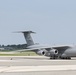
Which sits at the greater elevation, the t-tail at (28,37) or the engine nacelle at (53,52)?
the t-tail at (28,37)

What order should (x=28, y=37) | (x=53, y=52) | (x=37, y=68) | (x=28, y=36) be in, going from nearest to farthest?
1. (x=37, y=68)
2. (x=53, y=52)
3. (x=28, y=37)
4. (x=28, y=36)

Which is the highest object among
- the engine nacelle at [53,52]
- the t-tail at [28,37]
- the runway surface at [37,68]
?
the t-tail at [28,37]

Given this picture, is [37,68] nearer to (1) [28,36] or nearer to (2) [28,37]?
(2) [28,37]

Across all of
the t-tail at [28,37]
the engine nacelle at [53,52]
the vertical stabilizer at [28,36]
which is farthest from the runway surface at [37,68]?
the vertical stabilizer at [28,36]

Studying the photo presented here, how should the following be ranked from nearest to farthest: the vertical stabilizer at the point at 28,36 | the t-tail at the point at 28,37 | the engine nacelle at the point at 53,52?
the engine nacelle at the point at 53,52
the t-tail at the point at 28,37
the vertical stabilizer at the point at 28,36

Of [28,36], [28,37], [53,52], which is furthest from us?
[28,36]

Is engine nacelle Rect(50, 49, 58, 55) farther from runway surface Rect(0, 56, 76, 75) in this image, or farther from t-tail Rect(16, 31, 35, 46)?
runway surface Rect(0, 56, 76, 75)

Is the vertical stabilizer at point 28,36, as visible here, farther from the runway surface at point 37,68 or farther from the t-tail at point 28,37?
the runway surface at point 37,68

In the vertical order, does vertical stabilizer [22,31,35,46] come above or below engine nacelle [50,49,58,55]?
above

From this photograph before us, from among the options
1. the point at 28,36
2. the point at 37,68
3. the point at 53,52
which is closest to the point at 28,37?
the point at 28,36

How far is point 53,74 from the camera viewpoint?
17484mm

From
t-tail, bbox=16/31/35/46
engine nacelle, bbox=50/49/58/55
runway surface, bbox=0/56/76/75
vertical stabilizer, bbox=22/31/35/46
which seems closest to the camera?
runway surface, bbox=0/56/76/75

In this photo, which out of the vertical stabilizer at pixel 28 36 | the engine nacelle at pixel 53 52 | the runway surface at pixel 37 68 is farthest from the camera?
the vertical stabilizer at pixel 28 36

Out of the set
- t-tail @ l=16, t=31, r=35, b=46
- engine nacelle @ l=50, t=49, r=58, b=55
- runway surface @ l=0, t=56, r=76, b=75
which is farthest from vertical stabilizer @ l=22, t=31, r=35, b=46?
runway surface @ l=0, t=56, r=76, b=75
